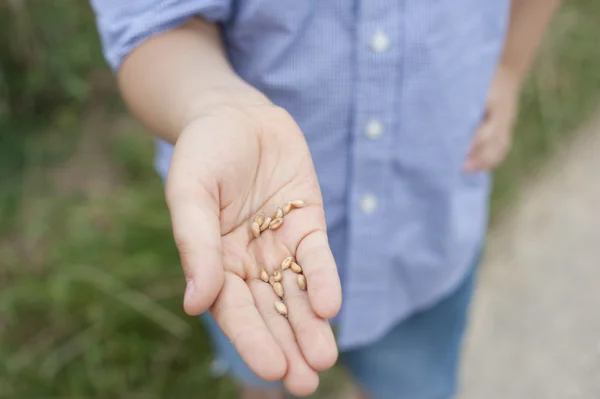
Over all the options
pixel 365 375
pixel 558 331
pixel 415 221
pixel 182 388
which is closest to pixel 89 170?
pixel 182 388

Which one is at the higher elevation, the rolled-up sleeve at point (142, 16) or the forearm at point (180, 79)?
the rolled-up sleeve at point (142, 16)

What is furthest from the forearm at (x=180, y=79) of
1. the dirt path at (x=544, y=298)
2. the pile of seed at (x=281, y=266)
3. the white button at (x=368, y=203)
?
the dirt path at (x=544, y=298)

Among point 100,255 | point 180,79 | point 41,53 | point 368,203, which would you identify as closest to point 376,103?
point 368,203

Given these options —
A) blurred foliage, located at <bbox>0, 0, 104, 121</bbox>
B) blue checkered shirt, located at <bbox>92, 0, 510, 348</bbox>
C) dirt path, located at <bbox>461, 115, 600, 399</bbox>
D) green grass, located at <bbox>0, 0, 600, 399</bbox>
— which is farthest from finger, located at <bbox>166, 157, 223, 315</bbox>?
blurred foliage, located at <bbox>0, 0, 104, 121</bbox>

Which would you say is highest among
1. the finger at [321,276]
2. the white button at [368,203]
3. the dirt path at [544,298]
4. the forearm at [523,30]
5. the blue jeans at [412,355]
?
the finger at [321,276]

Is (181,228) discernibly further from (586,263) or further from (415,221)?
(586,263)

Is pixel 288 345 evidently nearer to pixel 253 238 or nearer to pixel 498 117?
pixel 253 238

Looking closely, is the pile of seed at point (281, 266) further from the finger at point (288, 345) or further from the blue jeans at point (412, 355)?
the blue jeans at point (412, 355)

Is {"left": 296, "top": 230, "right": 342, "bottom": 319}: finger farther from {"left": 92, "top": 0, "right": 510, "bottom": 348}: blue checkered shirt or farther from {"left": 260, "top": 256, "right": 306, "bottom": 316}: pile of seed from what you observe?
{"left": 92, "top": 0, "right": 510, "bottom": 348}: blue checkered shirt
